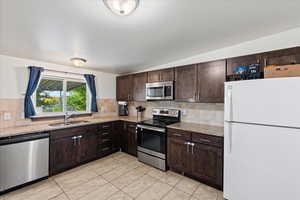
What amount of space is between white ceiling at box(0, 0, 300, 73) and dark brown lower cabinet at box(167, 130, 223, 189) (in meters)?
1.58

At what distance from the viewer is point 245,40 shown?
2180 mm

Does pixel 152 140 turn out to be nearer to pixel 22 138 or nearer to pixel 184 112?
pixel 184 112

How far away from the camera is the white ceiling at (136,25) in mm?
1321

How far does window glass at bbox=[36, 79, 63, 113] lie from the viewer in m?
2.78

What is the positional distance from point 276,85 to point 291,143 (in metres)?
0.61

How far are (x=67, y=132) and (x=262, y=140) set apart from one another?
305 cm

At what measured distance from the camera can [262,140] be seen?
1493mm

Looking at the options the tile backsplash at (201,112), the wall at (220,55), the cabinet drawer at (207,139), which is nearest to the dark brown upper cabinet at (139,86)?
the wall at (220,55)

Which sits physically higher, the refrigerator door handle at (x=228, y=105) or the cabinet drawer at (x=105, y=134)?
the refrigerator door handle at (x=228, y=105)

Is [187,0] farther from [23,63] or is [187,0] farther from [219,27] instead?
[23,63]

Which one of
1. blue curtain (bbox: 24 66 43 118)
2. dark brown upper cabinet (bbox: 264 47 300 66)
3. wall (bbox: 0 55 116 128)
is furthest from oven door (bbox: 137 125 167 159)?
wall (bbox: 0 55 116 128)

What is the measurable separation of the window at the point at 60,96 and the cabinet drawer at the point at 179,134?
2.37 m

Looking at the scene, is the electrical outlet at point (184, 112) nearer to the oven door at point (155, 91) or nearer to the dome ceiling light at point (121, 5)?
the oven door at point (155, 91)

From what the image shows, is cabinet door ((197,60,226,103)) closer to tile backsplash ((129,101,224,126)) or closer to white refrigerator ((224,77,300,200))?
tile backsplash ((129,101,224,126))
